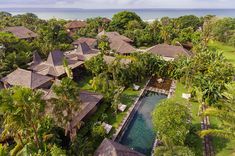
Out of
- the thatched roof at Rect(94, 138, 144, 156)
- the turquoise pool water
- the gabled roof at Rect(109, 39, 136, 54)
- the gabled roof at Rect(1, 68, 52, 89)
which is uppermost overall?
the gabled roof at Rect(109, 39, 136, 54)

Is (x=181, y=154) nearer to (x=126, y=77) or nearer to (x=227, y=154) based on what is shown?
(x=227, y=154)

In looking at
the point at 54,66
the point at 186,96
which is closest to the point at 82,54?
the point at 54,66

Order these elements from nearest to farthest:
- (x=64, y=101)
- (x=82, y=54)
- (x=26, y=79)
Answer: (x=64, y=101)
(x=26, y=79)
(x=82, y=54)

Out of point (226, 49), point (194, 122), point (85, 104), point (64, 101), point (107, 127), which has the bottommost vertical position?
point (107, 127)

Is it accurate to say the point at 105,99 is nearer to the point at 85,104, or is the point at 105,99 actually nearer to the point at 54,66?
the point at 85,104

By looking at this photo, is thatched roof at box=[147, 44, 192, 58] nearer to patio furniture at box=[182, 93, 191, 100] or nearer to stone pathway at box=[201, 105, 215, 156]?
patio furniture at box=[182, 93, 191, 100]

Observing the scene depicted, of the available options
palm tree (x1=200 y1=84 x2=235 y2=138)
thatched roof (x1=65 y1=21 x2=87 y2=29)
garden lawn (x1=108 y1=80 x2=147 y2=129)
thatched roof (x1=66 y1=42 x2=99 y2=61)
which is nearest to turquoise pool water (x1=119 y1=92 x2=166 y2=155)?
garden lawn (x1=108 y1=80 x2=147 y2=129)

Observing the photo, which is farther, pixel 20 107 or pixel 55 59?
pixel 55 59

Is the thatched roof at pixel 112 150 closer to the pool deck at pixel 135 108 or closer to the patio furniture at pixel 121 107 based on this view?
the pool deck at pixel 135 108
